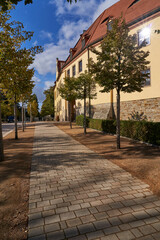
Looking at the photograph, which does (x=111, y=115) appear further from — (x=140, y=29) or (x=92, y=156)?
(x=92, y=156)

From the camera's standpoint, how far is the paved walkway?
2350mm

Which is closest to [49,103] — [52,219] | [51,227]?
[52,219]

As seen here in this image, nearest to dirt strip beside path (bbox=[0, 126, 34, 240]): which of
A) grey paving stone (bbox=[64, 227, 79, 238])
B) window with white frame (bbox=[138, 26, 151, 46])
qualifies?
grey paving stone (bbox=[64, 227, 79, 238])

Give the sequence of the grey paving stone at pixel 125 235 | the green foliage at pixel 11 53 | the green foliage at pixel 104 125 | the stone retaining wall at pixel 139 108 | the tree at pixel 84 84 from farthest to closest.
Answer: the tree at pixel 84 84 → the green foliage at pixel 104 125 → the stone retaining wall at pixel 139 108 → the green foliage at pixel 11 53 → the grey paving stone at pixel 125 235

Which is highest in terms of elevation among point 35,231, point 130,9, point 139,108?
point 130,9

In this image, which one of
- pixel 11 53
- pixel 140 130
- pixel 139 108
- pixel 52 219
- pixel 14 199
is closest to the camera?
pixel 52 219

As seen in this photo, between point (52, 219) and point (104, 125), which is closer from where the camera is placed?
point (52, 219)

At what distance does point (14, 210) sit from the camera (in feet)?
9.57

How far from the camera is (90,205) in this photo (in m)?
3.04

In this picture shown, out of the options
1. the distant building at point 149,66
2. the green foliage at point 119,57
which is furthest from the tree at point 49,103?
the green foliage at point 119,57

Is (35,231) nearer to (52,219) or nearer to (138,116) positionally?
(52,219)

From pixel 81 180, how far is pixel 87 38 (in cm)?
2383

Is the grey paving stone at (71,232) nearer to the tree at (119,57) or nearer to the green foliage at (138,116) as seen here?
the tree at (119,57)

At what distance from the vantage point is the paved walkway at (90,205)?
235 centimetres
